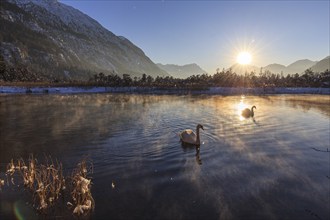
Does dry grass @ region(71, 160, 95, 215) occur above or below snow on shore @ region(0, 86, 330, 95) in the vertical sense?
below

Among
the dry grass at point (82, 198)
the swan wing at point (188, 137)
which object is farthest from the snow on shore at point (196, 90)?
the dry grass at point (82, 198)

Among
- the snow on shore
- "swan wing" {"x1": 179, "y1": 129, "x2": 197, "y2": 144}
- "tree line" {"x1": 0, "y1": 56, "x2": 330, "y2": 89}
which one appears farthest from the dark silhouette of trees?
"swan wing" {"x1": 179, "y1": 129, "x2": 197, "y2": 144}

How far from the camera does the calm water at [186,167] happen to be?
13461mm

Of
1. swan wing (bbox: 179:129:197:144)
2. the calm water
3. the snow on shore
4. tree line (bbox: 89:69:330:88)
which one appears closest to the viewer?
the calm water

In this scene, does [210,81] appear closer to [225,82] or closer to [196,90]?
[225,82]

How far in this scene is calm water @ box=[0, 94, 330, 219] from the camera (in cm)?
1346

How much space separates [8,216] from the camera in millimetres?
12258

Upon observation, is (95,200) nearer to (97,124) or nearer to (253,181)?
(253,181)

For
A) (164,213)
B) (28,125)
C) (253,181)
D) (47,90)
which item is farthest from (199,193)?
(47,90)

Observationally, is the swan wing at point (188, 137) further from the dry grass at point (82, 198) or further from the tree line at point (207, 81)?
the tree line at point (207, 81)

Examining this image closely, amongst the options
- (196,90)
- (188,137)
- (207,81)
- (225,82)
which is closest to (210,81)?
(207,81)

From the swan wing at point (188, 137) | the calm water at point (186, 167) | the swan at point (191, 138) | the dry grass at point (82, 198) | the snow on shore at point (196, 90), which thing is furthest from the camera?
the snow on shore at point (196, 90)

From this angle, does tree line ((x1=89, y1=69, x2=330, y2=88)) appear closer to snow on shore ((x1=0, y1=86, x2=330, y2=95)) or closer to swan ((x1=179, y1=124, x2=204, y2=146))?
snow on shore ((x1=0, y1=86, x2=330, y2=95))

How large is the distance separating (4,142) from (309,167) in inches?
952
